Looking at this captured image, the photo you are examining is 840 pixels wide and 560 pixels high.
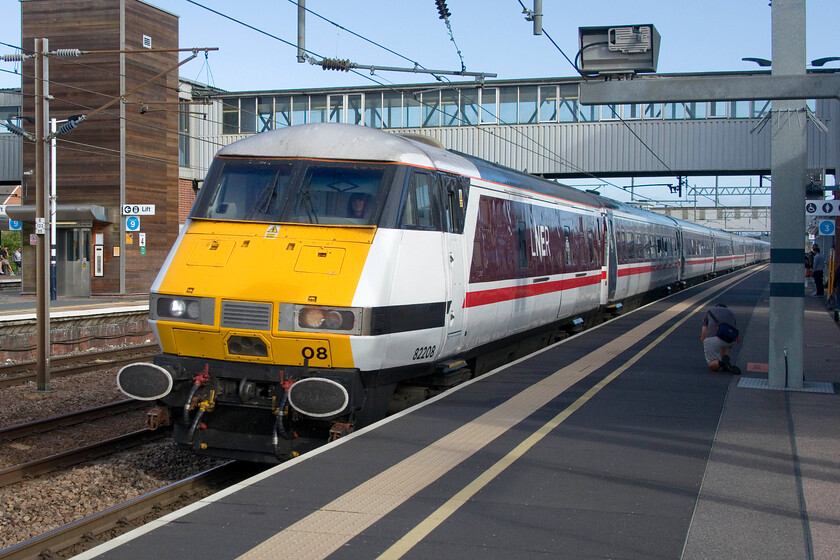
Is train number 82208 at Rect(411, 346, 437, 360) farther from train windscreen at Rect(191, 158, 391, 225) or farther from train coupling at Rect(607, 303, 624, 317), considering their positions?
train coupling at Rect(607, 303, 624, 317)

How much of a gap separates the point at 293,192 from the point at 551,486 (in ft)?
13.0

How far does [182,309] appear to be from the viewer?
7.98 meters

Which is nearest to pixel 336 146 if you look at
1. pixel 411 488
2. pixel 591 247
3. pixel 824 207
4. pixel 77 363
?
pixel 411 488

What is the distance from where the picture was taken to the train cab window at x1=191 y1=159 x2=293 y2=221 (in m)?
8.52

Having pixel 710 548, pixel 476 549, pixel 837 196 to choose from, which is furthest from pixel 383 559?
pixel 837 196

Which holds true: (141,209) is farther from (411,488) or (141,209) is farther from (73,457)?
(411,488)

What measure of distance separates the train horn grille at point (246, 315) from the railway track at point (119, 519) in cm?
157

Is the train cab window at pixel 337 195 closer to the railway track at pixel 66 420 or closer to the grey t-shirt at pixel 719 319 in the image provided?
the railway track at pixel 66 420

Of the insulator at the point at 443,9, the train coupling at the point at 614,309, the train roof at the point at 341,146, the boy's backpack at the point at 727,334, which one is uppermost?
the insulator at the point at 443,9

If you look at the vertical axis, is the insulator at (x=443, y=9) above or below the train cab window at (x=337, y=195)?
above

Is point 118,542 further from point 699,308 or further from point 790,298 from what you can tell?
point 699,308

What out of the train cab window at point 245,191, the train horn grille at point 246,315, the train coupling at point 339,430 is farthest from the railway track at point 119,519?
the train cab window at point 245,191

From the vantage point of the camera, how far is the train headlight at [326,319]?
751cm

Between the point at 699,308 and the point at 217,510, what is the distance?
67.1 ft
